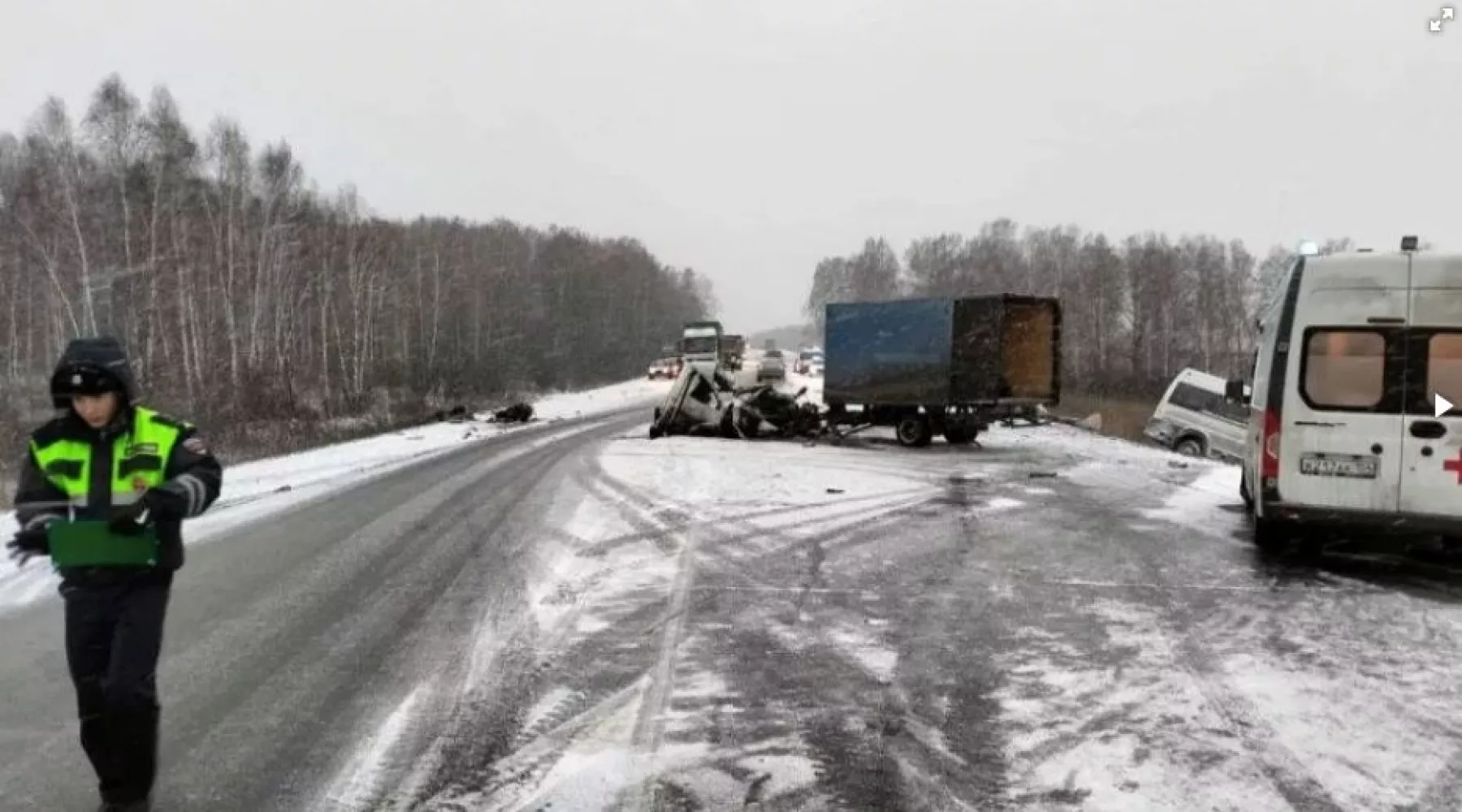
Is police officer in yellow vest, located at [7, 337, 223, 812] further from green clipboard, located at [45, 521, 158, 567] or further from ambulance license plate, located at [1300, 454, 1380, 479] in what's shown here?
ambulance license plate, located at [1300, 454, 1380, 479]

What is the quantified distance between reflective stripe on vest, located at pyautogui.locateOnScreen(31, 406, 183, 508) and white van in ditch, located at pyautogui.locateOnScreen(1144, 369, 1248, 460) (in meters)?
25.7

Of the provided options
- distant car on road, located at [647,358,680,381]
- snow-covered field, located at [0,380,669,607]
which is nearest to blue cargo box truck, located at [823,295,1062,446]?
snow-covered field, located at [0,380,669,607]

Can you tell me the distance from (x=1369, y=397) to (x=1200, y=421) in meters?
19.1

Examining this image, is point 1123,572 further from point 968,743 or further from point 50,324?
point 50,324

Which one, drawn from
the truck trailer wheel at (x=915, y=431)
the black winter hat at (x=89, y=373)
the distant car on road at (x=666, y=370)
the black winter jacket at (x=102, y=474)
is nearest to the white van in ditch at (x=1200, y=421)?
the truck trailer wheel at (x=915, y=431)

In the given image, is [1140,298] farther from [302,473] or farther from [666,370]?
[302,473]

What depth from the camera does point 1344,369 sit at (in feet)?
27.1

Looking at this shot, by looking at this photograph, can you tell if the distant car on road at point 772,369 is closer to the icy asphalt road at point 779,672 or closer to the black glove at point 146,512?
the icy asphalt road at point 779,672

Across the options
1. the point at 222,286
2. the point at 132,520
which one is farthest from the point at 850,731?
the point at 222,286

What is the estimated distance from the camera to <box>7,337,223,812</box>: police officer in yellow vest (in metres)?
3.71

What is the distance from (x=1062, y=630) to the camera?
21.5ft

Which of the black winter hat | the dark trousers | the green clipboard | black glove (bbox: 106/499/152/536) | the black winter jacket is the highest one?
the black winter hat

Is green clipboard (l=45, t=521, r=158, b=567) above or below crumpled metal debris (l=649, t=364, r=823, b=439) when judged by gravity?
above

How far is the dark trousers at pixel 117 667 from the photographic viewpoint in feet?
12.4
